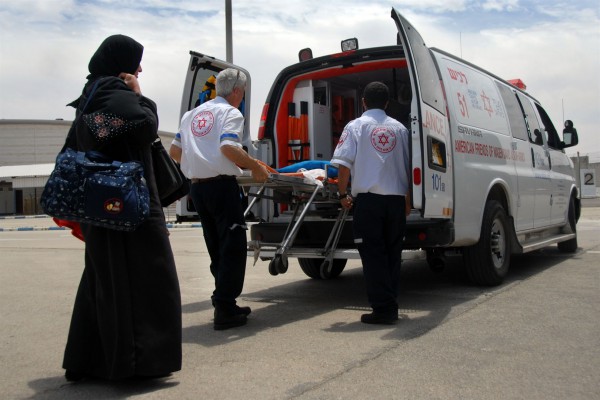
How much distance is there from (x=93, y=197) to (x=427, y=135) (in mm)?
2732

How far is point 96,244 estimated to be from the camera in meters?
3.36

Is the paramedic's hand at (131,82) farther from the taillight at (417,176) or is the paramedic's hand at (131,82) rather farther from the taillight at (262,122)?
the taillight at (262,122)

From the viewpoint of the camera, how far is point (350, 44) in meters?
6.29

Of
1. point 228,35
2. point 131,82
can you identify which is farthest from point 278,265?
point 228,35

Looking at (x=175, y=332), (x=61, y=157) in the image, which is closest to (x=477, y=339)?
(x=175, y=332)

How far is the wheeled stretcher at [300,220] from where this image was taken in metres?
5.29

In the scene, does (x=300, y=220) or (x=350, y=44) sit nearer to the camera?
(x=300, y=220)

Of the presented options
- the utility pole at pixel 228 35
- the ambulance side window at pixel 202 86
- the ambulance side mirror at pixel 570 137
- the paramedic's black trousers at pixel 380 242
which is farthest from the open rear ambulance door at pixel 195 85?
the utility pole at pixel 228 35

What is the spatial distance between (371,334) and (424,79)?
209 centimetres

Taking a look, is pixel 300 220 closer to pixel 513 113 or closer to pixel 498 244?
pixel 498 244

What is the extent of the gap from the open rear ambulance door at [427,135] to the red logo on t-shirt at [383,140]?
0.17m

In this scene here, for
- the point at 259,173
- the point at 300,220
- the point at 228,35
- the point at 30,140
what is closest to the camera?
the point at 259,173

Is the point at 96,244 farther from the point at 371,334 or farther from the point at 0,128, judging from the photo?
the point at 0,128

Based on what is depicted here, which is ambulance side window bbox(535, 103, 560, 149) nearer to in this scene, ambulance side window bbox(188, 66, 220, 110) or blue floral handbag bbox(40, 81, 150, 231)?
ambulance side window bbox(188, 66, 220, 110)
